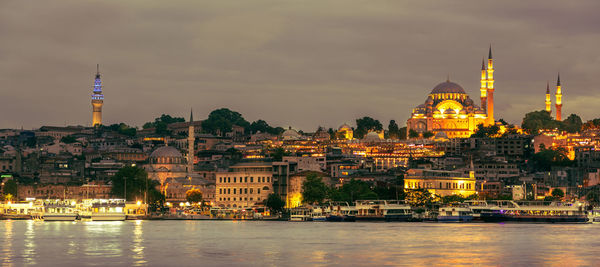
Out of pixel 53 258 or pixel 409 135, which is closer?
pixel 53 258

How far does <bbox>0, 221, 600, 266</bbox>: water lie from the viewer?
53.1 meters

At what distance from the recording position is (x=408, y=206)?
11025 cm

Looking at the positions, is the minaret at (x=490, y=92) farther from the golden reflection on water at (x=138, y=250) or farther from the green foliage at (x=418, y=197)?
the golden reflection on water at (x=138, y=250)

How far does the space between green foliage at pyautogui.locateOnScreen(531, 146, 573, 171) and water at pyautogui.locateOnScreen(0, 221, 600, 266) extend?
242 feet

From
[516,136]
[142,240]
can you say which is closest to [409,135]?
[516,136]

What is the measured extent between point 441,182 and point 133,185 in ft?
114

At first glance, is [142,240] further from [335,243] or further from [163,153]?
[163,153]

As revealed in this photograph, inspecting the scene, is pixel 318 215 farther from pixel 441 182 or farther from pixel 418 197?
pixel 441 182

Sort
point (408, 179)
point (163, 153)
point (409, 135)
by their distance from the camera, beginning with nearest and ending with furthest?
point (408, 179) < point (163, 153) < point (409, 135)

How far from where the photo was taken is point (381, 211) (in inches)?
4301

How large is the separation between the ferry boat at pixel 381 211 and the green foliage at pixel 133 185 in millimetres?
28480

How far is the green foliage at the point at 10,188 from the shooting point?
138 m

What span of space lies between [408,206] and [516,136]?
6618 cm

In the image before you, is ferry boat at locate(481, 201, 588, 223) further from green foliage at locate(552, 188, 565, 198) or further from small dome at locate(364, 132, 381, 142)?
small dome at locate(364, 132, 381, 142)
